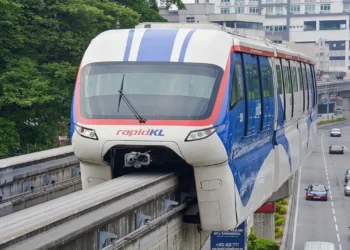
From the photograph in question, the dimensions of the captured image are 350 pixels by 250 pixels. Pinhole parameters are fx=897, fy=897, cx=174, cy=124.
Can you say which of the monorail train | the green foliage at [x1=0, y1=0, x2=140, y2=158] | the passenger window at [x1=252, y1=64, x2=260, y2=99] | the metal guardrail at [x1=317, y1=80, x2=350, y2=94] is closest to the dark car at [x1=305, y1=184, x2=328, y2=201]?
the green foliage at [x1=0, y1=0, x2=140, y2=158]

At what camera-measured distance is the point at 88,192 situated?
1241 centimetres

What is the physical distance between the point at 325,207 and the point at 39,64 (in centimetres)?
2589

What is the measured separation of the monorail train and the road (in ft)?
96.3

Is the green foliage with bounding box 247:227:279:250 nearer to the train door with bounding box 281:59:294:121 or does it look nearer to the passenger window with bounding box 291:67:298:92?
the passenger window with bounding box 291:67:298:92

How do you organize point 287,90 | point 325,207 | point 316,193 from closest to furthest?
point 287,90, point 325,207, point 316,193

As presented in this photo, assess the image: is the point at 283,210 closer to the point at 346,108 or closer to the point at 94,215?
the point at 94,215

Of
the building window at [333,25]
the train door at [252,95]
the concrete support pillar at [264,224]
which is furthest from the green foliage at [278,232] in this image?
the building window at [333,25]

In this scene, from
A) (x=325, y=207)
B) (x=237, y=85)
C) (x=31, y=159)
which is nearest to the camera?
(x=237, y=85)

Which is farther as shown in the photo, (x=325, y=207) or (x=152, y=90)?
(x=325, y=207)

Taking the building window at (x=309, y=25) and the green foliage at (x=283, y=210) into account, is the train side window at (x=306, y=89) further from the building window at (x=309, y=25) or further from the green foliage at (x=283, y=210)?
the building window at (x=309, y=25)

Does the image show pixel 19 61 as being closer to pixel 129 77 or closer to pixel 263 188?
pixel 263 188

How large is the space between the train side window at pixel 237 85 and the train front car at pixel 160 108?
350mm

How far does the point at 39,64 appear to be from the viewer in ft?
118

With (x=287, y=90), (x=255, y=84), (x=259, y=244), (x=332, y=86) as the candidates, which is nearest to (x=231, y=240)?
(x=287, y=90)
